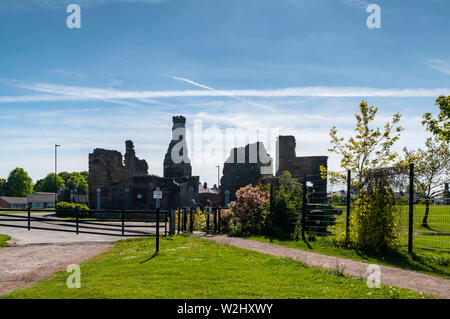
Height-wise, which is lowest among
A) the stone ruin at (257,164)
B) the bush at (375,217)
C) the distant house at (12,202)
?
the distant house at (12,202)

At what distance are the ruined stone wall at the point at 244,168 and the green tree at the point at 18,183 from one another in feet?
244

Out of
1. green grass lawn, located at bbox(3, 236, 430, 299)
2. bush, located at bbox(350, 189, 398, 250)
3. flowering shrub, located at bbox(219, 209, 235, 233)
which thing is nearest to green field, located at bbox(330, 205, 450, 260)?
bush, located at bbox(350, 189, 398, 250)

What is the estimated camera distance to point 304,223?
572 inches

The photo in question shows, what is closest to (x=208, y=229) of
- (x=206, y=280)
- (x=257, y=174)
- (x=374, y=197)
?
(x=374, y=197)

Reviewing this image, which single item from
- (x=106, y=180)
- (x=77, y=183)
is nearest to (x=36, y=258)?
(x=106, y=180)

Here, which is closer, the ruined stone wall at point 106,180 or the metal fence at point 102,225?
the metal fence at point 102,225

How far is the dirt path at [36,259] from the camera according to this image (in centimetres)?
820

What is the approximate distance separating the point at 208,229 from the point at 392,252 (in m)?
11.1

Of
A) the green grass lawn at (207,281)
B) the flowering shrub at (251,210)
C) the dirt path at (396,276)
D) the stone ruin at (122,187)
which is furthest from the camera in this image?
the stone ruin at (122,187)

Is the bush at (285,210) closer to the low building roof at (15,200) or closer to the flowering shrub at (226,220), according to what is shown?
the flowering shrub at (226,220)

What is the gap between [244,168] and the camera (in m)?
39.6

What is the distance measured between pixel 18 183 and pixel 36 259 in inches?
3712

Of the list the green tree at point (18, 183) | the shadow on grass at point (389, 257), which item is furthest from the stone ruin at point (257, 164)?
the green tree at point (18, 183)
